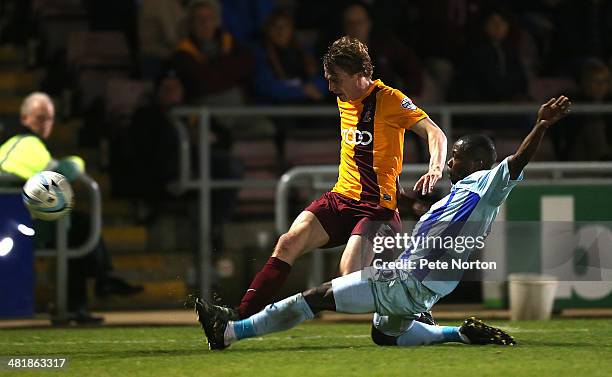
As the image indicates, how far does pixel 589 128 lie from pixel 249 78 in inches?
119

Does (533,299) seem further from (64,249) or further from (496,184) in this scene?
(64,249)

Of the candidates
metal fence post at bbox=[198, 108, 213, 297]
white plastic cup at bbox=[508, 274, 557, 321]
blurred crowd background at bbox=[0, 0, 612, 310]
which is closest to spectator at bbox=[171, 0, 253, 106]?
blurred crowd background at bbox=[0, 0, 612, 310]

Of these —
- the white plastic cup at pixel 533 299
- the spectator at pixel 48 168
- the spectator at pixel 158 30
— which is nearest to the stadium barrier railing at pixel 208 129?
the spectator at pixel 48 168

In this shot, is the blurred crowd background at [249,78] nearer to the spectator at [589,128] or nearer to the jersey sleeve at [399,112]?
the spectator at [589,128]

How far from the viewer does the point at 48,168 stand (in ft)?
37.4

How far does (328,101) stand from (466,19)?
1939 millimetres

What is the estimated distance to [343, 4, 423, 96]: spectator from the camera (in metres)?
13.7

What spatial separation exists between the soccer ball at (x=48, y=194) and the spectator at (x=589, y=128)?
16.2 ft

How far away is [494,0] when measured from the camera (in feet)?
50.2

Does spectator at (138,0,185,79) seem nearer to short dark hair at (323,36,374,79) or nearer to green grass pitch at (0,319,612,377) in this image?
green grass pitch at (0,319,612,377)

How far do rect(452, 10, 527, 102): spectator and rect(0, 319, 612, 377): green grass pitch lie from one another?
3.45m

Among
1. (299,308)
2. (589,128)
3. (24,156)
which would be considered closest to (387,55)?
(589,128)

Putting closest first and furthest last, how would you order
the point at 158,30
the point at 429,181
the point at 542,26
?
the point at 429,181 → the point at 158,30 → the point at 542,26

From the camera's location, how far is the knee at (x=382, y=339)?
9.19 meters
